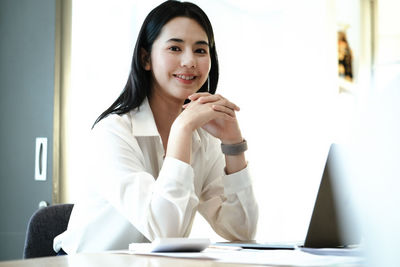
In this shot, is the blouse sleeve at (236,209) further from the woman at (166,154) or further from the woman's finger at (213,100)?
the woman's finger at (213,100)

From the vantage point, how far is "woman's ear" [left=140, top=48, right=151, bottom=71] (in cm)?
195

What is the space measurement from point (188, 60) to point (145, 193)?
618 mm

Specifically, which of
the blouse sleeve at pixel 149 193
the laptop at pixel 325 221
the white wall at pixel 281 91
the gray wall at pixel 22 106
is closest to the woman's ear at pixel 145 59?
the blouse sleeve at pixel 149 193

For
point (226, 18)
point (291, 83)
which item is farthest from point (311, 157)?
point (226, 18)

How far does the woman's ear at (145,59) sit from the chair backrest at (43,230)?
0.57m

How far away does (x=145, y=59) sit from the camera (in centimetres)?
196

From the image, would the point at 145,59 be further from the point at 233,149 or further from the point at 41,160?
the point at 41,160

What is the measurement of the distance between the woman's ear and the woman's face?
4 centimetres

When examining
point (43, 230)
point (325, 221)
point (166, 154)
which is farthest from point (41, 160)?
point (325, 221)

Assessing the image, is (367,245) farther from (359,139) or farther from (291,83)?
(291,83)

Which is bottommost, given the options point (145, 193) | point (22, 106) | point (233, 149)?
point (145, 193)

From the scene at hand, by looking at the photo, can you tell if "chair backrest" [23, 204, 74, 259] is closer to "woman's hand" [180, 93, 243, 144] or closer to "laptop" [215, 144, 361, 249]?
"woman's hand" [180, 93, 243, 144]

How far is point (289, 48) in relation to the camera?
13.4ft

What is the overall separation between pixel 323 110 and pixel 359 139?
4.01 m
